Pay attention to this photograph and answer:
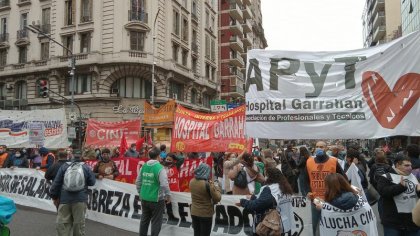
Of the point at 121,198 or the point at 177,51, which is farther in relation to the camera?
the point at 177,51

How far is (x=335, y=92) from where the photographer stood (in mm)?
5699

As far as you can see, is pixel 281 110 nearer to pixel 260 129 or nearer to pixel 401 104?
pixel 260 129

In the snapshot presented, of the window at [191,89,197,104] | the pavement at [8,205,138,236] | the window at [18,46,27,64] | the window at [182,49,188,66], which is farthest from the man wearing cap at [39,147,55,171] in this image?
the window at [191,89,197,104]

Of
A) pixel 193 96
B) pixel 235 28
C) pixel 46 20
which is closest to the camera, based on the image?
pixel 46 20

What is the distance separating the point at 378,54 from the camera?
5.54 meters

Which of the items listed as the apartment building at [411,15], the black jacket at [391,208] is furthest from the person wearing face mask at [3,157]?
the apartment building at [411,15]

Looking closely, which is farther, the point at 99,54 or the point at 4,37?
the point at 4,37

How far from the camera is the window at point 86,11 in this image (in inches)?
1373

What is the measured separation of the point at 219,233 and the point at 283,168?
3.81 metres

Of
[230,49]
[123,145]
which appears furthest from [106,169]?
[230,49]

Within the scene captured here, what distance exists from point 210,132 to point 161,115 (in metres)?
3.75

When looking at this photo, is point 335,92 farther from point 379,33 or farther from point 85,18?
point 379,33

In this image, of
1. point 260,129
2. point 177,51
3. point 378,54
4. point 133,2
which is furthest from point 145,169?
point 177,51

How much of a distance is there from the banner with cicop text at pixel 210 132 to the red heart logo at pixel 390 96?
15.0ft
